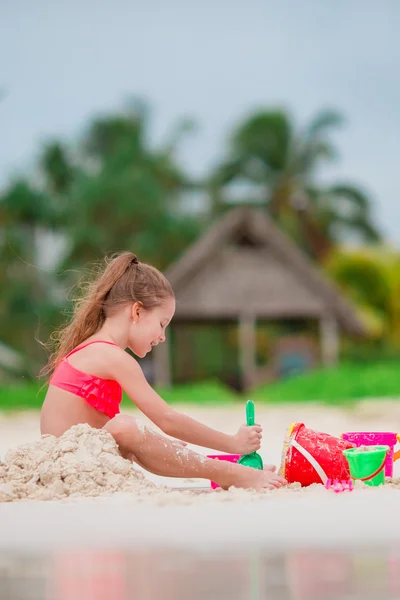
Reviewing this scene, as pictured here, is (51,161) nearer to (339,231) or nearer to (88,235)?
(88,235)

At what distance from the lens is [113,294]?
179 inches

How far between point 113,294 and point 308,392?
1063 centimetres

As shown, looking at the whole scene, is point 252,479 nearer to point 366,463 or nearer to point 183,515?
point 366,463

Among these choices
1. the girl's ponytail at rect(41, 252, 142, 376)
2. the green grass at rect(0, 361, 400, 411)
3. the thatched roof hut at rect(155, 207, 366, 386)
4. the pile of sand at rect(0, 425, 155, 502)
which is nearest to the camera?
the pile of sand at rect(0, 425, 155, 502)

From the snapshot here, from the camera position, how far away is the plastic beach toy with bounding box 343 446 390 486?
14.1 ft

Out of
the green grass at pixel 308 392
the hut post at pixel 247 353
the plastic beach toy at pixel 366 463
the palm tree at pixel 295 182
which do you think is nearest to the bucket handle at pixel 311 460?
the plastic beach toy at pixel 366 463

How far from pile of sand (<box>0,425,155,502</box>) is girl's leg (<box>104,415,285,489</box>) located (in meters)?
0.06

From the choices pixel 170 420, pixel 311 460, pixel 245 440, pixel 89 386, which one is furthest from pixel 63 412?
pixel 311 460

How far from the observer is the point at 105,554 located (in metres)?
2.87

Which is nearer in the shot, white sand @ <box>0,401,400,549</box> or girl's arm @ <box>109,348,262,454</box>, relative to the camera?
white sand @ <box>0,401,400,549</box>

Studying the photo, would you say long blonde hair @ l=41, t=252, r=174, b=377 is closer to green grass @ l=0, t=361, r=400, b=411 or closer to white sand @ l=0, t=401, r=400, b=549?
white sand @ l=0, t=401, r=400, b=549

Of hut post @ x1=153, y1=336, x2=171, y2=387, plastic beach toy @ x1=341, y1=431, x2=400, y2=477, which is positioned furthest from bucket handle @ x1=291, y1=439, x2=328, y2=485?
hut post @ x1=153, y1=336, x2=171, y2=387

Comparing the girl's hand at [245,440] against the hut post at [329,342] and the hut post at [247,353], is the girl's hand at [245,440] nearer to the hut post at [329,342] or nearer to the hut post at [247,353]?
the hut post at [247,353]

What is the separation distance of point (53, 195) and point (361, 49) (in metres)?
26.6
